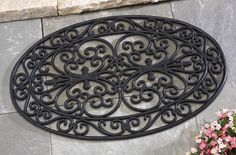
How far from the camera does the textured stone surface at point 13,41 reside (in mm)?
2129

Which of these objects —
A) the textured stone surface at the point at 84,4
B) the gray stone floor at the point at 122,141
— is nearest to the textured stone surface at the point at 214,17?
the gray stone floor at the point at 122,141

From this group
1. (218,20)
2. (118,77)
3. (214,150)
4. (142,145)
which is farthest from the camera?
(218,20)

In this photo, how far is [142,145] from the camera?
1925mm

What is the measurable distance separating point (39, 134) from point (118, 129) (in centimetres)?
36

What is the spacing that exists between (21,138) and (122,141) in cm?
46

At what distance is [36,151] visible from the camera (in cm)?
193

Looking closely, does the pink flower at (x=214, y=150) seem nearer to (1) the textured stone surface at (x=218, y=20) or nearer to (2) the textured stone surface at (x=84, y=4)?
(1) the textured stone surface at (x=218, y=20)

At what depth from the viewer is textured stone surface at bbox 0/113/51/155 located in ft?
6.35

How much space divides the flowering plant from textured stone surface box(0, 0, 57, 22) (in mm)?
985

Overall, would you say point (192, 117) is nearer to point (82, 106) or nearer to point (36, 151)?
point (82, 106)

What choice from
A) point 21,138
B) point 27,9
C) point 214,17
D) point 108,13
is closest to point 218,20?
point 214,17

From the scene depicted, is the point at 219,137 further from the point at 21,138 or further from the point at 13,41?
the point at 13,41

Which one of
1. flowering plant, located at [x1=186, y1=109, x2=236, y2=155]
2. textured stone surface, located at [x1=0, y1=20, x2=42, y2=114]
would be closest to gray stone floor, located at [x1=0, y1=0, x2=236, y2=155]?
textured stone surface, located at [x1=0, y1=20, x2=42, y2=114]

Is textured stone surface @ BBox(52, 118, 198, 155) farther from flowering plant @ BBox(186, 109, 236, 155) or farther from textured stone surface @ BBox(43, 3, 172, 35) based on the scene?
textured stone surface @ BBox(43, 3, 172, 35)
